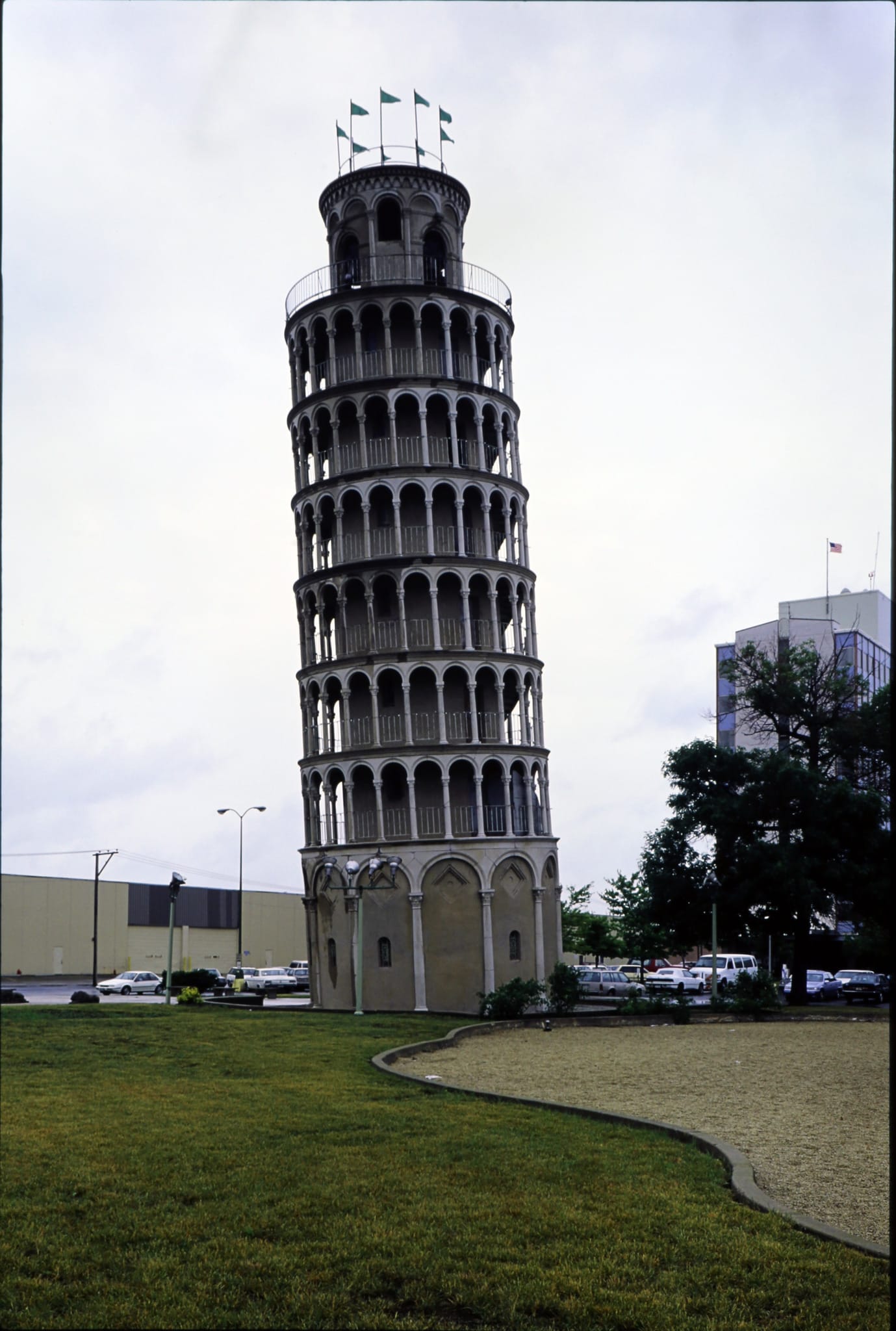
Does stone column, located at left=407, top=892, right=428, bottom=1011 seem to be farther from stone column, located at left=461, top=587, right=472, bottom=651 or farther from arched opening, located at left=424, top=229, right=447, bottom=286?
arched opening, located at left=424, top=229, right=447, bottom=286

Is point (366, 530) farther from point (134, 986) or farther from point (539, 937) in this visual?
point (134, 986)

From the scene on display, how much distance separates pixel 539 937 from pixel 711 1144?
38.4 metres

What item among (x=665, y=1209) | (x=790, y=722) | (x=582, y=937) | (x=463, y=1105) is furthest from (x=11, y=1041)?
(x=582, y=937)

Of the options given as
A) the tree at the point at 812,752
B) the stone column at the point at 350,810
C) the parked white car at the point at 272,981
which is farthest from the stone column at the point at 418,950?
the parked white car at the point at 272,981

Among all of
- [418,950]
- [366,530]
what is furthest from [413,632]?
[418,950]

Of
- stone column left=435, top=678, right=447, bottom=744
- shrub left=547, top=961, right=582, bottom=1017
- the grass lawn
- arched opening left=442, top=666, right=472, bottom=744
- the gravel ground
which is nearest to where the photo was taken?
the grass lawn

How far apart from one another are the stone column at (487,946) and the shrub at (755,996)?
1120cm

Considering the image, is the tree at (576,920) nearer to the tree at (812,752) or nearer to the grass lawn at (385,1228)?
the tree at (812,752)

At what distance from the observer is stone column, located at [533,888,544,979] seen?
52.5 metres

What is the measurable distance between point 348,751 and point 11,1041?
24.7 m

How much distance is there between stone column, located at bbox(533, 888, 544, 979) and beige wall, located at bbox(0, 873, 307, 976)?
41.5 m

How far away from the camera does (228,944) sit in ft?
350

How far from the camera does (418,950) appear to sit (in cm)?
5081

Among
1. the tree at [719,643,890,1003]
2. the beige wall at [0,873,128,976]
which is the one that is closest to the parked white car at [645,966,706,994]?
the tree at [719,643,890,1003]
